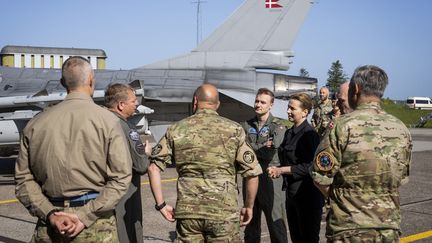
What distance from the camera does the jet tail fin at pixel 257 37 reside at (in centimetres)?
1391

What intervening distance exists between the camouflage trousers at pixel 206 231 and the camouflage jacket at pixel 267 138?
5.45ft

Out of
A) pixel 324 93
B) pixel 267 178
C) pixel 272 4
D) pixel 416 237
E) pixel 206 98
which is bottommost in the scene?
pixel 416 237

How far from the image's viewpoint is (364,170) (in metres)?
2.98

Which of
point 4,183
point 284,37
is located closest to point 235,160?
point 4,183

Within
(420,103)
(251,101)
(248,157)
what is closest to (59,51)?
(251,101)

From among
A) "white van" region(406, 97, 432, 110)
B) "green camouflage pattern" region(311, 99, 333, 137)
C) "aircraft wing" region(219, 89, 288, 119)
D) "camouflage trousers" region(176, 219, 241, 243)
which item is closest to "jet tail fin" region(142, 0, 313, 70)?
"aircraft wing" region(219, 89, 288, 119)

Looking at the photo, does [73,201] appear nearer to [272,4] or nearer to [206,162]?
[206,162]

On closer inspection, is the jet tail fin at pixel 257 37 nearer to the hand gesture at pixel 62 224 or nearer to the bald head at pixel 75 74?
the bald head at pixel 75 74

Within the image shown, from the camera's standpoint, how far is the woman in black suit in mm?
4520

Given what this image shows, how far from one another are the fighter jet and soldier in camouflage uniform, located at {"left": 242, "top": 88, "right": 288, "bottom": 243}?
7878 mm

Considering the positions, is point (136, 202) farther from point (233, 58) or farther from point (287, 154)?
point (233, 58)

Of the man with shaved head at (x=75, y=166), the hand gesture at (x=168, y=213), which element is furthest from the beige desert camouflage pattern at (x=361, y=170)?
the man with shaved head at (x=75, y=166)

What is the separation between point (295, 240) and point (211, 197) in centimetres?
150

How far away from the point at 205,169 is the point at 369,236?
118 centimetres
